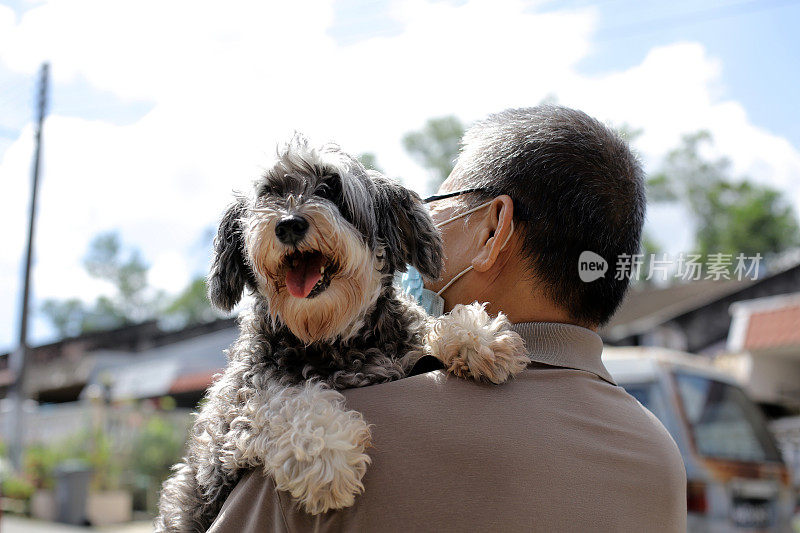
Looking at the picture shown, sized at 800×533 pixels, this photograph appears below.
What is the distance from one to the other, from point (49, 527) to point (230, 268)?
1313 centimetres

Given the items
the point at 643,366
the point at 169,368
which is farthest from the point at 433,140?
the point at 643,366

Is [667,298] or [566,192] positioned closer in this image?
[566,192]

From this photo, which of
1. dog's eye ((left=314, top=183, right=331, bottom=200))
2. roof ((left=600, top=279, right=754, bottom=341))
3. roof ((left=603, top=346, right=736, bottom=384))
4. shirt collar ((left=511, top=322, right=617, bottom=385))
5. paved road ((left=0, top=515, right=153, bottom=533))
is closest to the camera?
shirt collar ((left=511, top=322, right=617, bottom=385))

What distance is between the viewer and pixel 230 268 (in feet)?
9.60

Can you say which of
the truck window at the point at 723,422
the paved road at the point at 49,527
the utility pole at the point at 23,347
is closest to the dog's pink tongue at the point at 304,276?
the truck window at the point at 723,422

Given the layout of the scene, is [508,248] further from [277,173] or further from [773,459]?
[773,459]

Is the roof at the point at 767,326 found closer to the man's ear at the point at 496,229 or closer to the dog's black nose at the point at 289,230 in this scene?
the man's ear at the point at 496,229

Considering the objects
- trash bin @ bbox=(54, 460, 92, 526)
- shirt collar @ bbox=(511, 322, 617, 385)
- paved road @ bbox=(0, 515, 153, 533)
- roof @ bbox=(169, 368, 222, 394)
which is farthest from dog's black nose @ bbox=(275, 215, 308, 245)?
roof @ bbox=(169, 368, 222, 394)

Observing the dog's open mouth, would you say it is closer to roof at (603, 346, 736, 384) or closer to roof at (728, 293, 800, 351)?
roof at (603, 346, 736, 384)

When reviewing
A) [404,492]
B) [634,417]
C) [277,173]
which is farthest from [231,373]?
[634,417]

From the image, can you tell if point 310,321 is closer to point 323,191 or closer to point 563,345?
point 323,191

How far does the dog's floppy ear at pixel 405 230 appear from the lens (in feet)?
9.06

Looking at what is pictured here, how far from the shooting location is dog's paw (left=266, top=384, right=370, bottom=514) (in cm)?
194

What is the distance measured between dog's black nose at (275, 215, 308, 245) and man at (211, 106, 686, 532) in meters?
0.57
